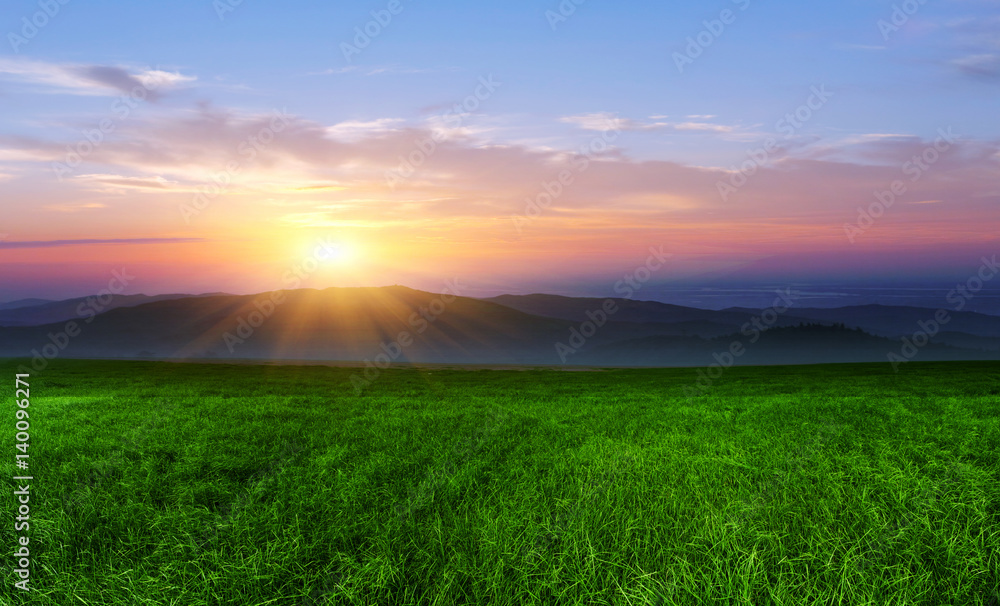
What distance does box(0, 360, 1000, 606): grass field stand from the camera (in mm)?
5180

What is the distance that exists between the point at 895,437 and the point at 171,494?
13135mm

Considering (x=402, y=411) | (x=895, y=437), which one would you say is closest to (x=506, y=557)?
(x=895, y=437)

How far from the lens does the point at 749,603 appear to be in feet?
14.9

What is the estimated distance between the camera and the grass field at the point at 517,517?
518 cm

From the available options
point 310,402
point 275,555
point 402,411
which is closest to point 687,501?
point 275,555

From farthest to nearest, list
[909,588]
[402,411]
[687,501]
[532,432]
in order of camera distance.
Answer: [402,411] → [532,432] → [687,501] → [909,588]

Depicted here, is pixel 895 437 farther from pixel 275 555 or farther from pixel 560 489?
pixel 275 555

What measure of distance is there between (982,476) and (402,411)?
526 inches

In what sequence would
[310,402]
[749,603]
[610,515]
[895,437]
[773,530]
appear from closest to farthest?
[749,603] < [773,530] < [610,515] < [895,437] < [310,402]

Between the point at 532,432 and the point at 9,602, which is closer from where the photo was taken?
the point at 9,602

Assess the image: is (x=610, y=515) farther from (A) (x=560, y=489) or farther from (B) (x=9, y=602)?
(B) (x=9, y=602)

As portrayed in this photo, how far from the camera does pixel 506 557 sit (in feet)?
18.6

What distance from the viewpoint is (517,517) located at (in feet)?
22.0

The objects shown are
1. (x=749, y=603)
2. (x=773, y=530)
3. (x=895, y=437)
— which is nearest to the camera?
(x=749, y=603)
